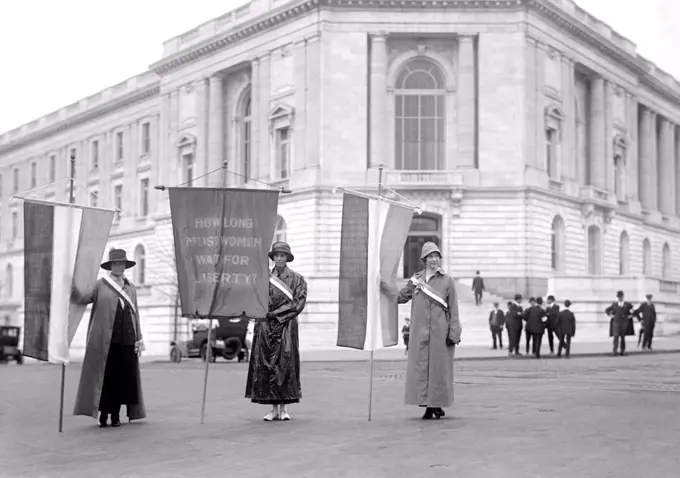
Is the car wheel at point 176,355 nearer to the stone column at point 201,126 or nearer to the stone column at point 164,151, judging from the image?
the stone column at point 201,126

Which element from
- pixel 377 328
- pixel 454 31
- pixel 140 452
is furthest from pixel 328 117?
pixel 140 452

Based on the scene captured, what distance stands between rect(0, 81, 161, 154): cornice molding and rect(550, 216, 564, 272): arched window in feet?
91.2

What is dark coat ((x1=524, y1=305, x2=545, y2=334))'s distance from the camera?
28.9m

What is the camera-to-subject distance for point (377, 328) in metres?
12.2

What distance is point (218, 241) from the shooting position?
11.6 metres

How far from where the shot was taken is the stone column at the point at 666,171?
68938 mm

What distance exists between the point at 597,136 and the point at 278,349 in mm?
48838

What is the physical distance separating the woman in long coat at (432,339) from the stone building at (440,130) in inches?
1230

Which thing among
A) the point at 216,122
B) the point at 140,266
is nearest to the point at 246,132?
the point at 216,122

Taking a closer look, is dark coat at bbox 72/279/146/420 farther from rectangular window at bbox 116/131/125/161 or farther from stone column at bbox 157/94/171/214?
rectangular window at bbox 116/131/125/161

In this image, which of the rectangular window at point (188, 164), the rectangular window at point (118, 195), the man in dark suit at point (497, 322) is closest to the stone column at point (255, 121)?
the rectangular window at point (188, 164)

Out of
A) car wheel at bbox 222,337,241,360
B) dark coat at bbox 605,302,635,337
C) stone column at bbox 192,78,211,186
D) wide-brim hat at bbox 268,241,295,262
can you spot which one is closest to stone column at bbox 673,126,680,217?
stone column at bbox 192,78,211,186

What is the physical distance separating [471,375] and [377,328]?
8.65 m

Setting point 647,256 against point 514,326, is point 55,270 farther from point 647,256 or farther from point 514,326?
point 647,256
